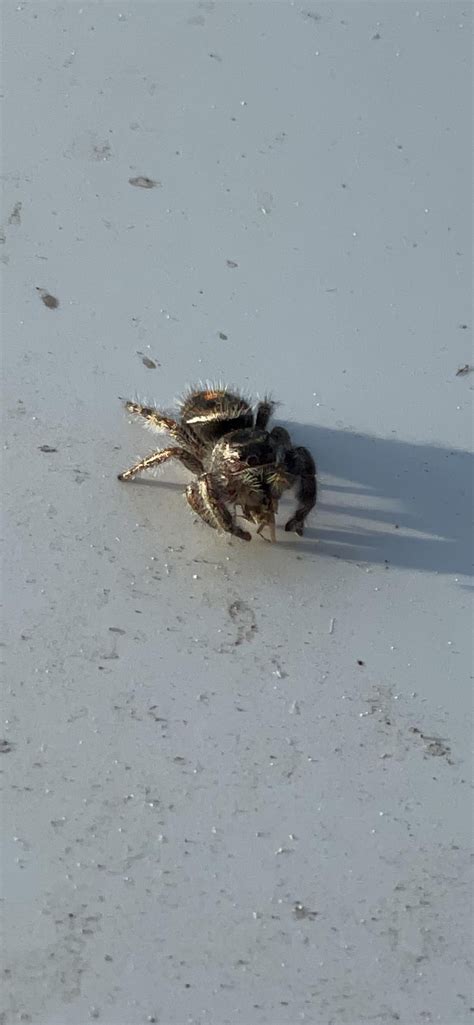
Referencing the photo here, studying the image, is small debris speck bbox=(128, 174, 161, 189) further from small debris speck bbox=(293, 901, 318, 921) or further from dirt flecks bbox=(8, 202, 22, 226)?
small debris speck bbox=(293, 901, 318, 921)

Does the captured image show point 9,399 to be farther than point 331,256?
No

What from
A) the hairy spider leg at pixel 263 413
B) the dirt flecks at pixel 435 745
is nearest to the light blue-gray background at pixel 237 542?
the dirt flecks at pixel 435 745

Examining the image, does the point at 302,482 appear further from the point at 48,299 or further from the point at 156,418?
the point at 48,299

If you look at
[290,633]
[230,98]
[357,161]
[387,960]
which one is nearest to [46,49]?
[230,98]

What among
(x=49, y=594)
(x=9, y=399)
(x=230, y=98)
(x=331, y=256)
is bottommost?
(x=49, y=594)

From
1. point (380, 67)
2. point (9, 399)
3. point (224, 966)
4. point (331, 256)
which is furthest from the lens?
point (380, 67)

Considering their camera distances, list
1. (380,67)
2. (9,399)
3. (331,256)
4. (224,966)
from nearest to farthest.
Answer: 1. (224,966)
2. (9,399)
3. (331,256)
4. (380,67)

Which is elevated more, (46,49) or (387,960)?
(46,49)

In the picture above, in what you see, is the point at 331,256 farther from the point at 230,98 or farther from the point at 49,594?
the point at 49,594

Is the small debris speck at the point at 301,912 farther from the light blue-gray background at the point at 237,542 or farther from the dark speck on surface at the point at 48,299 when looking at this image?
the dark speck on surface at the point at 48,299
